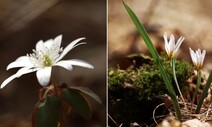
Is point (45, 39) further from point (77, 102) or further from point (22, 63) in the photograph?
point (77, 102)

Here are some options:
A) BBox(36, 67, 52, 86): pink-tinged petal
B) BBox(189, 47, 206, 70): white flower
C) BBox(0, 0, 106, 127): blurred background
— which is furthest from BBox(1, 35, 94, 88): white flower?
BBox(189, 47, 206, 70): white flower

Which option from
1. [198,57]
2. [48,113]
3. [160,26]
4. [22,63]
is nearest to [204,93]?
[198,57]

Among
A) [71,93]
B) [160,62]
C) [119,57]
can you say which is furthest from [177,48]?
[71,93]

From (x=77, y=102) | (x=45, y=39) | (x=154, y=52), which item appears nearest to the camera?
(x=154, y=52)

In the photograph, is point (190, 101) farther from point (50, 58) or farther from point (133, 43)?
point (50, 58)

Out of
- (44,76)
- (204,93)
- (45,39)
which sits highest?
(45,39)

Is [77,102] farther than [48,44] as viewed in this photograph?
No

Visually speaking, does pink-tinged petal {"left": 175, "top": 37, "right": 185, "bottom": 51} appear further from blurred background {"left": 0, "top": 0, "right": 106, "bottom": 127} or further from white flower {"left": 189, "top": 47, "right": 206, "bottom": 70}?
blurred background {"left": 0, "top": 0, "right": 106, "bottom": 127}
